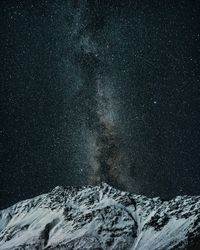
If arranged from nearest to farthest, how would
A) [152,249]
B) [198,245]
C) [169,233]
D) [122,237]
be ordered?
[198,245] < [152,249] < [169,233] < [122,237]

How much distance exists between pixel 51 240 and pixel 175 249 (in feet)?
232

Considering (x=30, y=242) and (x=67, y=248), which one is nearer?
(x=67, y=248)

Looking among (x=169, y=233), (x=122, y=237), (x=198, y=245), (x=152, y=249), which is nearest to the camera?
(x=198, y=245)

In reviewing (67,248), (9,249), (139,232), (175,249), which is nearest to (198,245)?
(175,249)

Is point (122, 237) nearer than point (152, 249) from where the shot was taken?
No

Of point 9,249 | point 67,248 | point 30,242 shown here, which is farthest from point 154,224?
point 9,249

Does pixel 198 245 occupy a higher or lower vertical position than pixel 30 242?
lower

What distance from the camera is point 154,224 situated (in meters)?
197

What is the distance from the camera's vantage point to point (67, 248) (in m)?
180

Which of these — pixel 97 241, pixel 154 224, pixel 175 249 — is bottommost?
pixel 175 249

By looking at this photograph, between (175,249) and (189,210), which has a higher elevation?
(189,210)

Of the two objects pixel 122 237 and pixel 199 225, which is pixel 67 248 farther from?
pixel 199 225

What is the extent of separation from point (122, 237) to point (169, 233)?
26095 mm

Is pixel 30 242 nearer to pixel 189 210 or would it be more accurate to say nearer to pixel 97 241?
pixel 97 241
